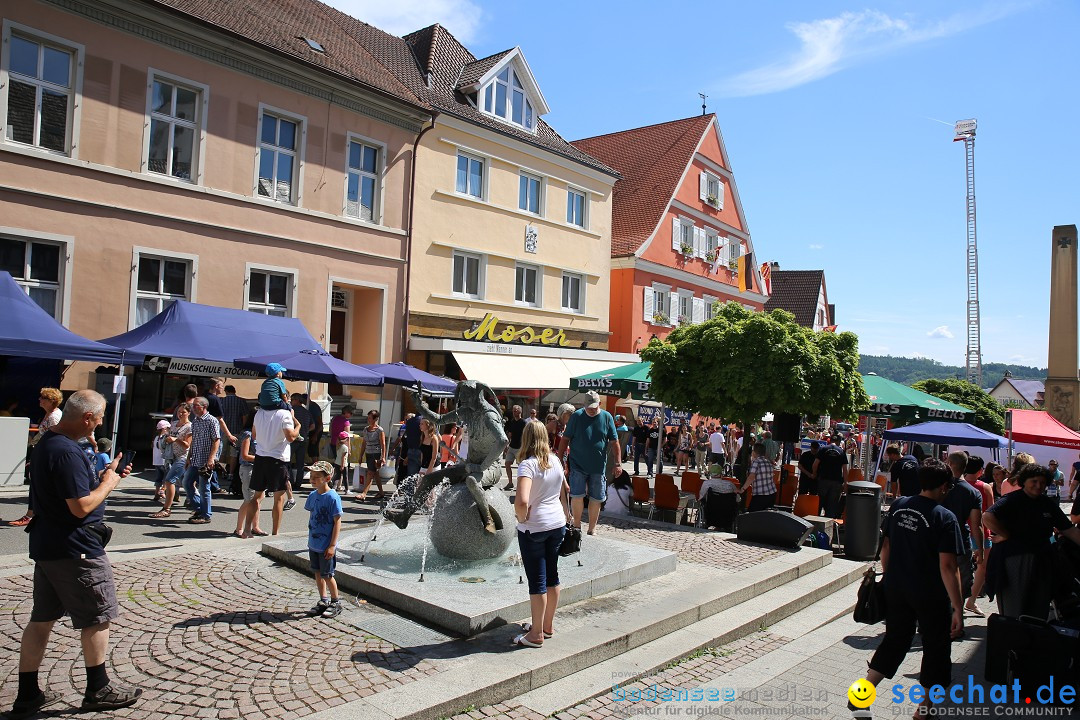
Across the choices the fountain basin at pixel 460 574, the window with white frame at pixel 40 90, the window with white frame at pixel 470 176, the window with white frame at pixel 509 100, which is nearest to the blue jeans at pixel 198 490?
the fountain basin at pixel 460 574

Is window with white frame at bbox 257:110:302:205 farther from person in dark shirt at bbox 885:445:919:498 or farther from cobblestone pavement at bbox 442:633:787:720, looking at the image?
cobblestone pavement at bbox 442:633:787:720

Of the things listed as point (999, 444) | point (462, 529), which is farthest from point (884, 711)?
point (999, 444)

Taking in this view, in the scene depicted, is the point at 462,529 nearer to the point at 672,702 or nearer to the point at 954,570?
the point at 672,702

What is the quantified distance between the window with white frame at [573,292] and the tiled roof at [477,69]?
697cm

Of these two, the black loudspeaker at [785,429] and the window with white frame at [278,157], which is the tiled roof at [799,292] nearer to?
the black loudspeaker at [785,429]

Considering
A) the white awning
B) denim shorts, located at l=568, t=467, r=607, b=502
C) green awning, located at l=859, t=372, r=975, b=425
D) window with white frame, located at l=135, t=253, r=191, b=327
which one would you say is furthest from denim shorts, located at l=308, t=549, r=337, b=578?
the white awning

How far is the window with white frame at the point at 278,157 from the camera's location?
17.8 m

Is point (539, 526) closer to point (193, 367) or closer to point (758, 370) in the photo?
point (758, 370)

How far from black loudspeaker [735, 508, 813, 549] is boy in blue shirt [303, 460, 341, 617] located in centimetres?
586

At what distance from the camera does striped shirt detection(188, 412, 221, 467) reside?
9602 millimetres

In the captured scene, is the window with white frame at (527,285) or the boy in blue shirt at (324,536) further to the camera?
the window with white frame at (527,285)

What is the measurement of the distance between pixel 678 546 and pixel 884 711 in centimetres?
450

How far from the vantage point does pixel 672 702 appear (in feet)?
16.4

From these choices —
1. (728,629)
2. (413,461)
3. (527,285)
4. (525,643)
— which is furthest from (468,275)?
(525,643)
